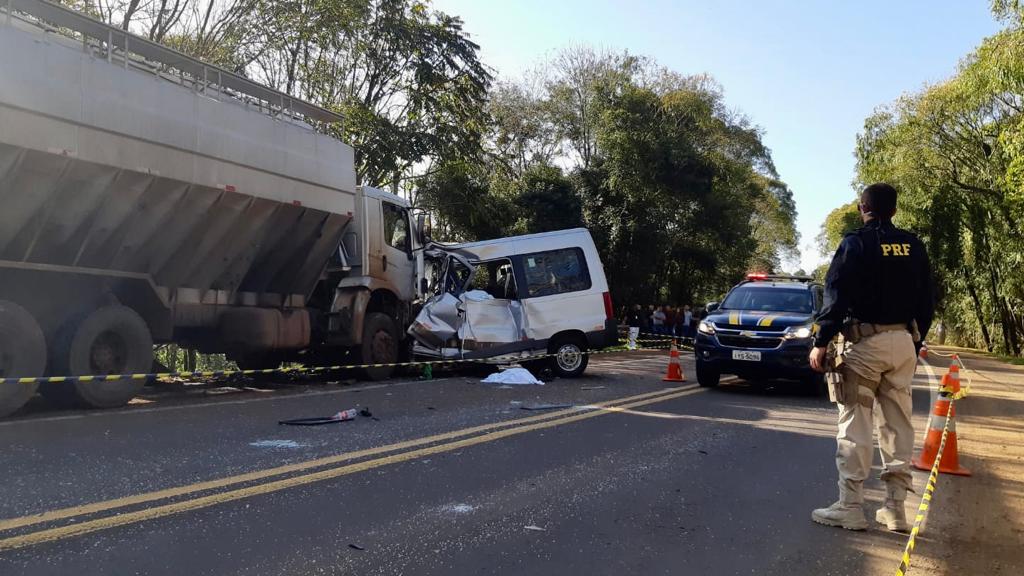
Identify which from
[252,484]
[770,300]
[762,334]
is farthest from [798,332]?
[252,484]

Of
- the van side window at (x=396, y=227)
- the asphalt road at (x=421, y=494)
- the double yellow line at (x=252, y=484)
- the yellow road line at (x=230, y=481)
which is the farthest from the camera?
the van side window at (x=396, y=227)

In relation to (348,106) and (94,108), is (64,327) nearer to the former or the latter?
(94,108)

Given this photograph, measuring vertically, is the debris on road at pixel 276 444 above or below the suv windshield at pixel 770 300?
below

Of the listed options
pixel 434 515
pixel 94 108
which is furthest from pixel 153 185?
pixel 434 515

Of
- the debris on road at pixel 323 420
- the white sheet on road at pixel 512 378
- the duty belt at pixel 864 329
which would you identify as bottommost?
the debris on road at pixel 323 420

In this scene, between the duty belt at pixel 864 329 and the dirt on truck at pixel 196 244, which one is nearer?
the duty belt at pixel 864 329

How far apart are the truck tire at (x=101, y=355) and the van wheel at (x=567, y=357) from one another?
21.8 ft

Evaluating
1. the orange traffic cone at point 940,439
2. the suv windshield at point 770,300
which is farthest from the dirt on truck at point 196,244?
the orange traffic cone at point 940,439

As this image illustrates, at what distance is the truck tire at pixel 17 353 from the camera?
24.1 ft

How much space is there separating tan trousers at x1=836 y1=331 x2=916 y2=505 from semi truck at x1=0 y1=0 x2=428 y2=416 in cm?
723

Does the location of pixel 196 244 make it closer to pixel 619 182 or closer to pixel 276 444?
pixel 276 444

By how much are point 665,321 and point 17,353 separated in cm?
2210

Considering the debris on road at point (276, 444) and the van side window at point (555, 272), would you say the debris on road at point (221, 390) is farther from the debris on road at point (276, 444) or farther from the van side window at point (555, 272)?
the van side window at point (555, 272)

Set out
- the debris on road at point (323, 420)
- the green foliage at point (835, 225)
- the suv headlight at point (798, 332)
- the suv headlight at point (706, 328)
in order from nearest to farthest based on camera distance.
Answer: the debris on road at point (323, 420) < the suv headlight at point (798, 332) < the suv headlight at point (706, 328) < the green foliage at point (835, 225)
